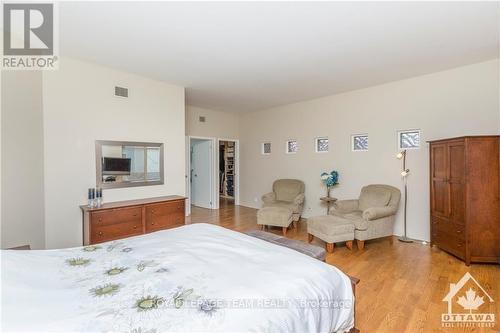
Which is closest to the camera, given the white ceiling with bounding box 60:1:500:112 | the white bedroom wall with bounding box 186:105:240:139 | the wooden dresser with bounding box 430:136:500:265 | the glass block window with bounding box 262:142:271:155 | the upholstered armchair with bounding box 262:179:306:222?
the white ceiling with bounding box 60:1:500:112

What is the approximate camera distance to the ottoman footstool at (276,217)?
4.43m

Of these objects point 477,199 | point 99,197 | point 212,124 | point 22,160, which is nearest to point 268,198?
point 212,124

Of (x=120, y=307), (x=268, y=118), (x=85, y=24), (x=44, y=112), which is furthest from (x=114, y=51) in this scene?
(x=268, y=118)

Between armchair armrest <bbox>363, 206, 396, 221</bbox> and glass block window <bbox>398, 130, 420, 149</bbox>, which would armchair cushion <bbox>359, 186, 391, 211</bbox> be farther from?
glass block window <bbox>398, 130, 420, 149</bbox>

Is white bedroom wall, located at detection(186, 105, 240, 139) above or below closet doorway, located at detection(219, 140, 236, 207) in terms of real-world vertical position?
above

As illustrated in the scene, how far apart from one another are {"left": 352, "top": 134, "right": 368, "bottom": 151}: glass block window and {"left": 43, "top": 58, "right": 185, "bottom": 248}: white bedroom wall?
3587mm

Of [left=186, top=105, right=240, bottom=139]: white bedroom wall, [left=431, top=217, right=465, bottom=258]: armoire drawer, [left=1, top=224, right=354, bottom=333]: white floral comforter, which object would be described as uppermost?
[left=186, top=105, right=240, bottom=139]: white bedroom wall

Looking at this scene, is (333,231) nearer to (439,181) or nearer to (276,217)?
(276,217)

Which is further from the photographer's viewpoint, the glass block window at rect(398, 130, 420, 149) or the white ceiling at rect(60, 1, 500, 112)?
the glass block window at rect(398, 130, 420, 149)

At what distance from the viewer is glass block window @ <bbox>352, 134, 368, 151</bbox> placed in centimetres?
467

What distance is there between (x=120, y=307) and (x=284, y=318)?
27.1 inches

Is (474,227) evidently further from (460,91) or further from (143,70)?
(143,70)

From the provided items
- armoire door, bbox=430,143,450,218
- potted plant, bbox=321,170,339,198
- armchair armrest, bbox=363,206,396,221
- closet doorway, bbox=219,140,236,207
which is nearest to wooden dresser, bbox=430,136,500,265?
armoire door, bbox=430,143,450,218

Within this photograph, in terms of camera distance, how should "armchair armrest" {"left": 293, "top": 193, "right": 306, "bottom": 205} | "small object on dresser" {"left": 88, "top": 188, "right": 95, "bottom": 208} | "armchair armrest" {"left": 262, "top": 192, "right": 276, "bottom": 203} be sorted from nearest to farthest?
"small object on dresser" {"left": 88, "top": 188, "right": 95, "bottom": 208} → "armchair armrest" {"left": 293, "top": 193, "right": 306, "bottom": 205} → "armchair armrest" {"left": 262, "top": 192, "right": 276, "bottom": 203}
